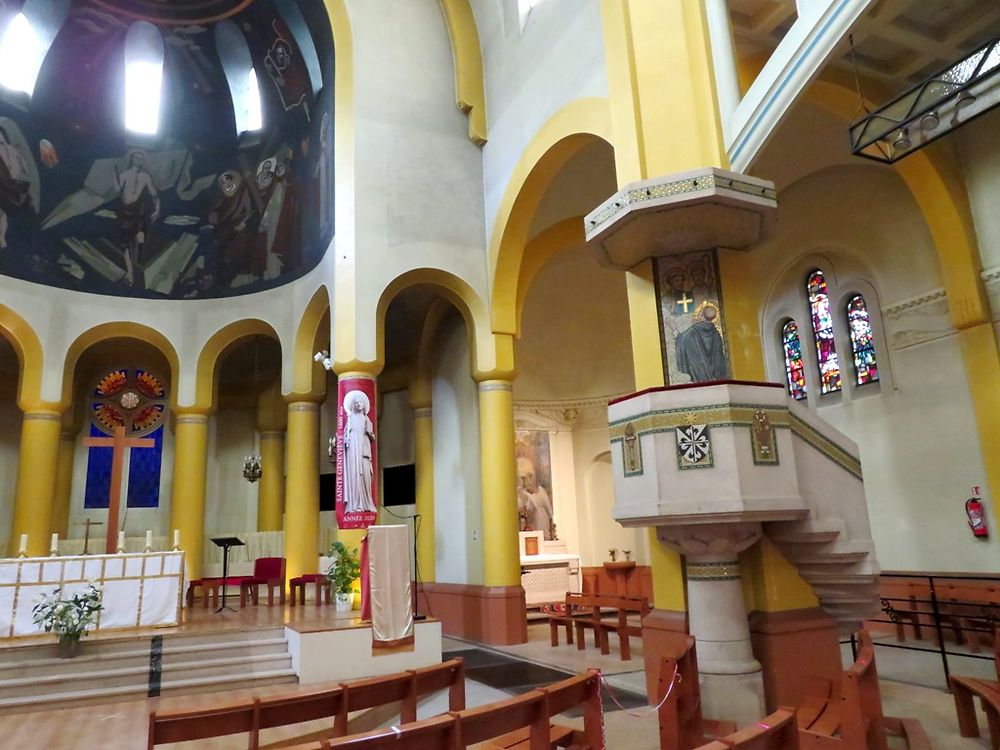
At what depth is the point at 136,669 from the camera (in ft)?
25.8

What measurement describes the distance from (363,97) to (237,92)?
549 cm

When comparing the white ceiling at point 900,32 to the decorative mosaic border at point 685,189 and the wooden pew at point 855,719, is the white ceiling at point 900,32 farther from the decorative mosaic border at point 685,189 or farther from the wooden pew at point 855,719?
the wooden pew at point 855,719

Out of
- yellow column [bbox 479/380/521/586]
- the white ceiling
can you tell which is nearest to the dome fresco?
yellow column [bbox 479/380/521/586]

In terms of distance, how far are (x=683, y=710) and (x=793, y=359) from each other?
9.22 meters

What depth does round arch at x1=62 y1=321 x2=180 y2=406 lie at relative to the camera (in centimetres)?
1357

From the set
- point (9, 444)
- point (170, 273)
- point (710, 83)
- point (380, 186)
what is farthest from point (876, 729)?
point (9, 444)

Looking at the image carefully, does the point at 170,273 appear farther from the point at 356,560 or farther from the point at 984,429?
the point at 984,429

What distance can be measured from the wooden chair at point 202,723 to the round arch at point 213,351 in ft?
36.6

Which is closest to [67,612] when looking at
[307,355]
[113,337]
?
[307,355]

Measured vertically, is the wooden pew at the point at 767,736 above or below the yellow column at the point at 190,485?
below

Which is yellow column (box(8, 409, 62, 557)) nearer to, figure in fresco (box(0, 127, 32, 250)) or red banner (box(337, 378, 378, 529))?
figure in fresco (box(0, 127, 32, 250))

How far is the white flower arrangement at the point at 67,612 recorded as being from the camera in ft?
26.0

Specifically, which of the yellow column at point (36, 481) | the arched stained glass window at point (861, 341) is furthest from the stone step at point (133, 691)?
the arched stained glass window at point (861, 341)

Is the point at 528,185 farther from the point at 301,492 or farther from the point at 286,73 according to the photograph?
the point at 286,73
